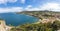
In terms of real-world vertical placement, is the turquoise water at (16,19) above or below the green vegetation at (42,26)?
above

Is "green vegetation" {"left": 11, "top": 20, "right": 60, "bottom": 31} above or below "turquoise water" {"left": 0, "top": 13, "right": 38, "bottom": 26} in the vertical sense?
below

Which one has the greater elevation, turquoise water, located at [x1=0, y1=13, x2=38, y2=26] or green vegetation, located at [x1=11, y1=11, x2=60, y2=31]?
turquoise water, located at [x1=0, y1=13, x2=38, y2=26]

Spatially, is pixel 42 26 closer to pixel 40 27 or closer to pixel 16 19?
pixel 40 27

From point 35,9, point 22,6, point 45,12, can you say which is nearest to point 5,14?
point 22,6

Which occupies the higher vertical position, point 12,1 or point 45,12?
point 12,1

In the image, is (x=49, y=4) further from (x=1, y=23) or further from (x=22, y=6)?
(x=1, y=23)

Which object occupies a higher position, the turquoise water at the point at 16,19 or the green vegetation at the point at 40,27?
the turquoise water at the point at 16,19

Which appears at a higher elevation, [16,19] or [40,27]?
[16,19]

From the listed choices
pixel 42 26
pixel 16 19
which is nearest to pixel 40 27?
pixel 42 26
